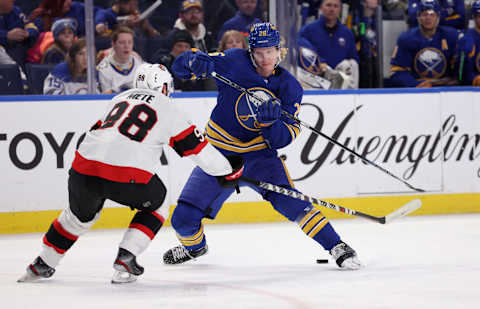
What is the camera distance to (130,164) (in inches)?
125

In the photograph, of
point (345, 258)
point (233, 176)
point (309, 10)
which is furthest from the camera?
point (309, 10)

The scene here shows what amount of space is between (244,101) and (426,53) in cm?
279

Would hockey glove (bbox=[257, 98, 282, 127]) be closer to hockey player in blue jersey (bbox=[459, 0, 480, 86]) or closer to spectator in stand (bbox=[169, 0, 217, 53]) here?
spectator in stand (bbox=[169, 0, 217, 53])

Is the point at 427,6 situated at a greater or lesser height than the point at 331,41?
greater

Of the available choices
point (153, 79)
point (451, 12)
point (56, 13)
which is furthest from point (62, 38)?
point (451, 12)

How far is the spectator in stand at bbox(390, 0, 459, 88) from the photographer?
6039 mm

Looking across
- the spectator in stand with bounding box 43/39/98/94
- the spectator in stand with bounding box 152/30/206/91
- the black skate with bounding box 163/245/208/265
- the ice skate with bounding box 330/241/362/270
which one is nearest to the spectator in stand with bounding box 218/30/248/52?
the spectator in stand with bounding box 152/30/206/91

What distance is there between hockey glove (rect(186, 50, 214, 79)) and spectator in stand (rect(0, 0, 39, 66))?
198 centimetres

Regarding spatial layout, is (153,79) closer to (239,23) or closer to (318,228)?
(318,228)

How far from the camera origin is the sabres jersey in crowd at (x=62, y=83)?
17.4ft

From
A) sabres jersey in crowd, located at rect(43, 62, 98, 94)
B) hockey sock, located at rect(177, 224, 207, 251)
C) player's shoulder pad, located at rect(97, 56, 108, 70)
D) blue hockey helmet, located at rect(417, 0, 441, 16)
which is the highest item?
blue hockey helmet, located at rect(417, 0, 441, 16)

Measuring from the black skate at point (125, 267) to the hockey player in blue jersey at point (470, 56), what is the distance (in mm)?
3752

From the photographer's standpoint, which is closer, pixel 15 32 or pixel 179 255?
pixel 179 255

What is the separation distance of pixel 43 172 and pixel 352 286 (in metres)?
2.69
